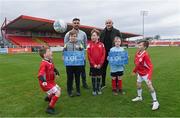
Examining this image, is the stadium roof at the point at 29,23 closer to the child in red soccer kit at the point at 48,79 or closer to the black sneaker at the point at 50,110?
the child in red soccer kit at the point at 48,79

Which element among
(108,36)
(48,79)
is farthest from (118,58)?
(48,79)

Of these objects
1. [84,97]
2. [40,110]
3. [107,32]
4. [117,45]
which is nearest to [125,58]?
[117,45]

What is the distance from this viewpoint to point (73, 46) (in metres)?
6.38

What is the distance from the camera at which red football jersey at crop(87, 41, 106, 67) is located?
6461mm

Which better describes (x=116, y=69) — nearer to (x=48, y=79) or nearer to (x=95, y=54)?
(x=95, y=54)

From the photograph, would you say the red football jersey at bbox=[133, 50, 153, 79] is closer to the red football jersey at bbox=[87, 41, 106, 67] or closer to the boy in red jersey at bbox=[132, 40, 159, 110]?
the boy in red jersey at bbox=[132, 40, 159, 110]

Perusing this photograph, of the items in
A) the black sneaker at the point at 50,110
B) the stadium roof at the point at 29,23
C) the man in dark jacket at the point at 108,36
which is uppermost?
the stadium roof at the point at 29,23

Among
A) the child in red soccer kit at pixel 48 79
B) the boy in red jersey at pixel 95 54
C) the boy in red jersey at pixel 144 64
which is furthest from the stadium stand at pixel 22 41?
the boy in red jersey at pixel 144 64

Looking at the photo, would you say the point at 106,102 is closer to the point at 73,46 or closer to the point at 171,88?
the point at 73,46

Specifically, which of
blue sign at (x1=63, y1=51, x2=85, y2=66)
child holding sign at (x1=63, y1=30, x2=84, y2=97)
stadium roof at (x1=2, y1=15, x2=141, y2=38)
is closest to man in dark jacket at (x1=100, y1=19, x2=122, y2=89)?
child holding sign at (x1=63, y1=30, x2=84, y2=97)

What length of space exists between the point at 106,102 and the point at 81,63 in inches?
47.2

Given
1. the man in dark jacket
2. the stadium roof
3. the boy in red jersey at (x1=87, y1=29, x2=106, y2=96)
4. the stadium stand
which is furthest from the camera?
the stadium stand

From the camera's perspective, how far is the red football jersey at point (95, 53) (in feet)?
21.2

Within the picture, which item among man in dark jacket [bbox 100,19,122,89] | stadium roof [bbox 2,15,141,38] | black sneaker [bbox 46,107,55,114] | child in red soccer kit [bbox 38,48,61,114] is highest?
stadium roof [bbox 2,15,141,38]
